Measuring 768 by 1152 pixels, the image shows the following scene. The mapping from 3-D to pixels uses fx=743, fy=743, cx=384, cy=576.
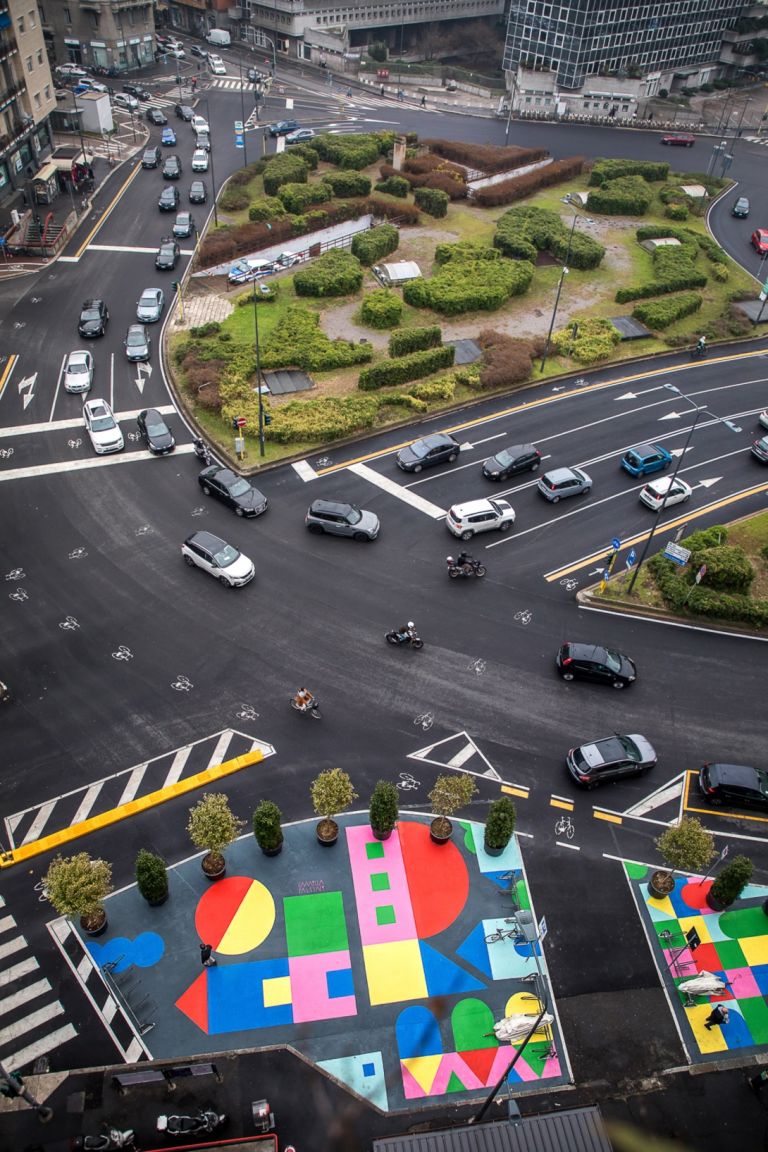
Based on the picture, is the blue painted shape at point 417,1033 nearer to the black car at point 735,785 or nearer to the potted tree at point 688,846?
the potted tree at point 688,846

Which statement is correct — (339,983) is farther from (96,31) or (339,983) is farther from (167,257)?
(96,31)

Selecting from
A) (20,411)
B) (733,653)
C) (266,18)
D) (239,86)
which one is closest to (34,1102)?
(733,653)

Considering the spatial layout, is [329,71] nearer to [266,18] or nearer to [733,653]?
[266,18]

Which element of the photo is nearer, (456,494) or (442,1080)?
(442,1080)

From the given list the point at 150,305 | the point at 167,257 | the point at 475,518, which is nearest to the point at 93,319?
the point at 150,305

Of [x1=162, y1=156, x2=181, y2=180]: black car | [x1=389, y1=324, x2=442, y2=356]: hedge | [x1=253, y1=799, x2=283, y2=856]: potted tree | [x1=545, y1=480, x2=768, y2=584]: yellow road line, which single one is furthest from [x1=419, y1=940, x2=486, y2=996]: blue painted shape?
[x1=162, y1=156, x2=181, y2=180]: black car

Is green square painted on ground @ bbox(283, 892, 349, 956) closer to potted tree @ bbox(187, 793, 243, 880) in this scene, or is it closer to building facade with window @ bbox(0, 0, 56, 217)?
potted tree @ bbox(187, 793, 243, 880)
